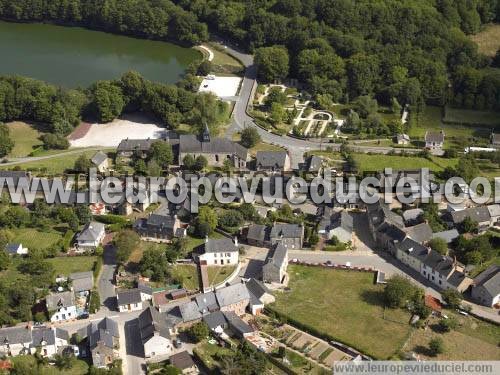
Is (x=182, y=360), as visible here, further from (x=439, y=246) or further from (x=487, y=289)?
(x=439, y=246)

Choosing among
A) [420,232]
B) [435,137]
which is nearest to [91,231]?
[420,232]

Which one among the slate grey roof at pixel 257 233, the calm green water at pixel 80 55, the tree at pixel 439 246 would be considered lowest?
the slate grey roof at pixel 257 233

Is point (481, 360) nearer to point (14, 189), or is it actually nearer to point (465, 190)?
point (465, 190)

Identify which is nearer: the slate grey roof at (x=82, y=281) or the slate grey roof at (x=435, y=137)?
the slate grey roof at (x=82, y=281)

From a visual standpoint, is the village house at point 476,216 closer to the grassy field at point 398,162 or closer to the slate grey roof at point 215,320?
the grassy field at point 398,162

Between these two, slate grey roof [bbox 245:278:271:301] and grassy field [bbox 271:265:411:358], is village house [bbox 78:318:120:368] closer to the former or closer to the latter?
slate grey roof [bbox 245:278:271:301]

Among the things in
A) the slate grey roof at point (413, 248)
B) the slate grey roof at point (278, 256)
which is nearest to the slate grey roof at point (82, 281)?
the slate grey roof at point (278, 256)

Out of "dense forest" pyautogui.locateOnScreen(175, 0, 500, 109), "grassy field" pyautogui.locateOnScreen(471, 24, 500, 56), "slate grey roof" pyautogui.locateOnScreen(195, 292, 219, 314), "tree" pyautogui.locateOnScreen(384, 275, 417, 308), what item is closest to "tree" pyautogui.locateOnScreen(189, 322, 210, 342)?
"slate grey roof" pyautogui.locateOnScreen(195, 292, 219, 314)
